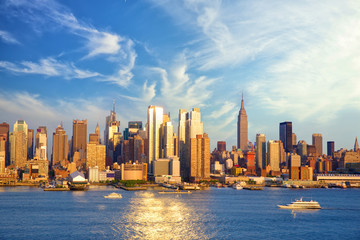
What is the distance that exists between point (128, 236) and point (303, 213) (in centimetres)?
4839

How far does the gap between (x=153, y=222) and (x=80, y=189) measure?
122491 millimetres

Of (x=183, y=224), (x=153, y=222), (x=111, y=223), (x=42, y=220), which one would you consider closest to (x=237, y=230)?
(x=183, y=224)

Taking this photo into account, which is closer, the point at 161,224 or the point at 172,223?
the point at 161,224

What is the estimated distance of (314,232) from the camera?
75.1m

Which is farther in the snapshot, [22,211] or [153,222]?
[22,211]

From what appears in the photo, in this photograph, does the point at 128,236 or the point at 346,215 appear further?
the point at 346,215

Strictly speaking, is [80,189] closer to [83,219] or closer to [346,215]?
[83,219]

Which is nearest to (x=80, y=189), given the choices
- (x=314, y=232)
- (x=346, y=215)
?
(x=346, y=215)

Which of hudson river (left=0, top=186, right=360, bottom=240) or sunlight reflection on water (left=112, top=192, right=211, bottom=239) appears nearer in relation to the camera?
sunlight reflection on water (left=112, top=192, right=211, bottom=239)

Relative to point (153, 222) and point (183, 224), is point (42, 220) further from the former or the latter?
point (183, 224)

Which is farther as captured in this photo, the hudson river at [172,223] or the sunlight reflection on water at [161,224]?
the hudson river at [172,223]

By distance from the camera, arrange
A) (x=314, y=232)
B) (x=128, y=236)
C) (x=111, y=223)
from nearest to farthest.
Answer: (x=128, y=236) → (x=314, y=232) → (x=111, y=223)

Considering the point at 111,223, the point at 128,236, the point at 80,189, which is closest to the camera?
the point at 128,236

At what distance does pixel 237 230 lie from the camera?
7525 cm
